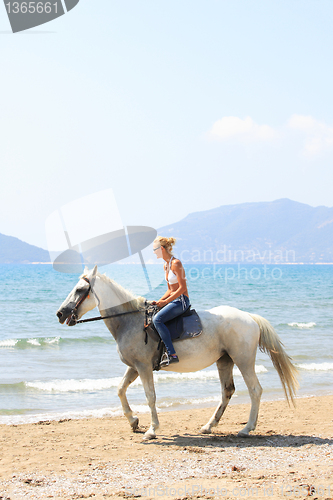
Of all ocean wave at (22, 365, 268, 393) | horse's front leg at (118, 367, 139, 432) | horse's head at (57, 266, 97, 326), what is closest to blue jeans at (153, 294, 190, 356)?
horse's front leg at (118, 367, 139, 432)

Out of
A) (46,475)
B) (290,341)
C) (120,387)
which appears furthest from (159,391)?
(290,341)

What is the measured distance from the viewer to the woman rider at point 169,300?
20.3 feet

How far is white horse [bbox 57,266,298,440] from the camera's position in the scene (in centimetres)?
634

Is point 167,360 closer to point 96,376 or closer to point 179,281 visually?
point 179,281

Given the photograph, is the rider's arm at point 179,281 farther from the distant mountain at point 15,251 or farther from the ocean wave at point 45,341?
the distant mountain at point 15,251

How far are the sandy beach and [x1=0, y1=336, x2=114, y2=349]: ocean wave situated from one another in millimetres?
9187

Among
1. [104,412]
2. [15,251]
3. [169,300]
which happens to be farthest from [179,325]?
[15,251]

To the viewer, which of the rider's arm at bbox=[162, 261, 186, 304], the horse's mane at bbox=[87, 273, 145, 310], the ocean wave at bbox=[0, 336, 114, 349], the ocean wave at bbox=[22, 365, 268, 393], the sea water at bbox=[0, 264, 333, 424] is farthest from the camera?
the ocean wave at bbox=[0, 336, 114, 349]

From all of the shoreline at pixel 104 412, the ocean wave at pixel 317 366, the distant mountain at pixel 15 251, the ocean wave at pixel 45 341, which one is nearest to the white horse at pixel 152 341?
the shoreline at pixel 104 412

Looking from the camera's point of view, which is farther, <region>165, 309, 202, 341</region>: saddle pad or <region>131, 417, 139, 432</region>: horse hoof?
<region>131, 417, 139, 432</region>: horse hoof

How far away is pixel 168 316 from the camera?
6270mm

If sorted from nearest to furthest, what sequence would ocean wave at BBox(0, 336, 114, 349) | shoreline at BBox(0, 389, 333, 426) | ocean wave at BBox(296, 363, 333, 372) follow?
shoreline at BBox(0, 389, 333, 426), ocean wave at BBox(296, 363, 333, 372), ocean wave at BBox(0, 336, 114, 349)

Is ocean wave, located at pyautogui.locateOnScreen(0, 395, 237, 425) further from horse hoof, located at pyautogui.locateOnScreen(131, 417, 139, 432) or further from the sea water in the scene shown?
horse hoof, located at pyautogui.locateOnScreen(131, 417, 139, 432)

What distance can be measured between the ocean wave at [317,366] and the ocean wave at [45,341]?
24.3ft
